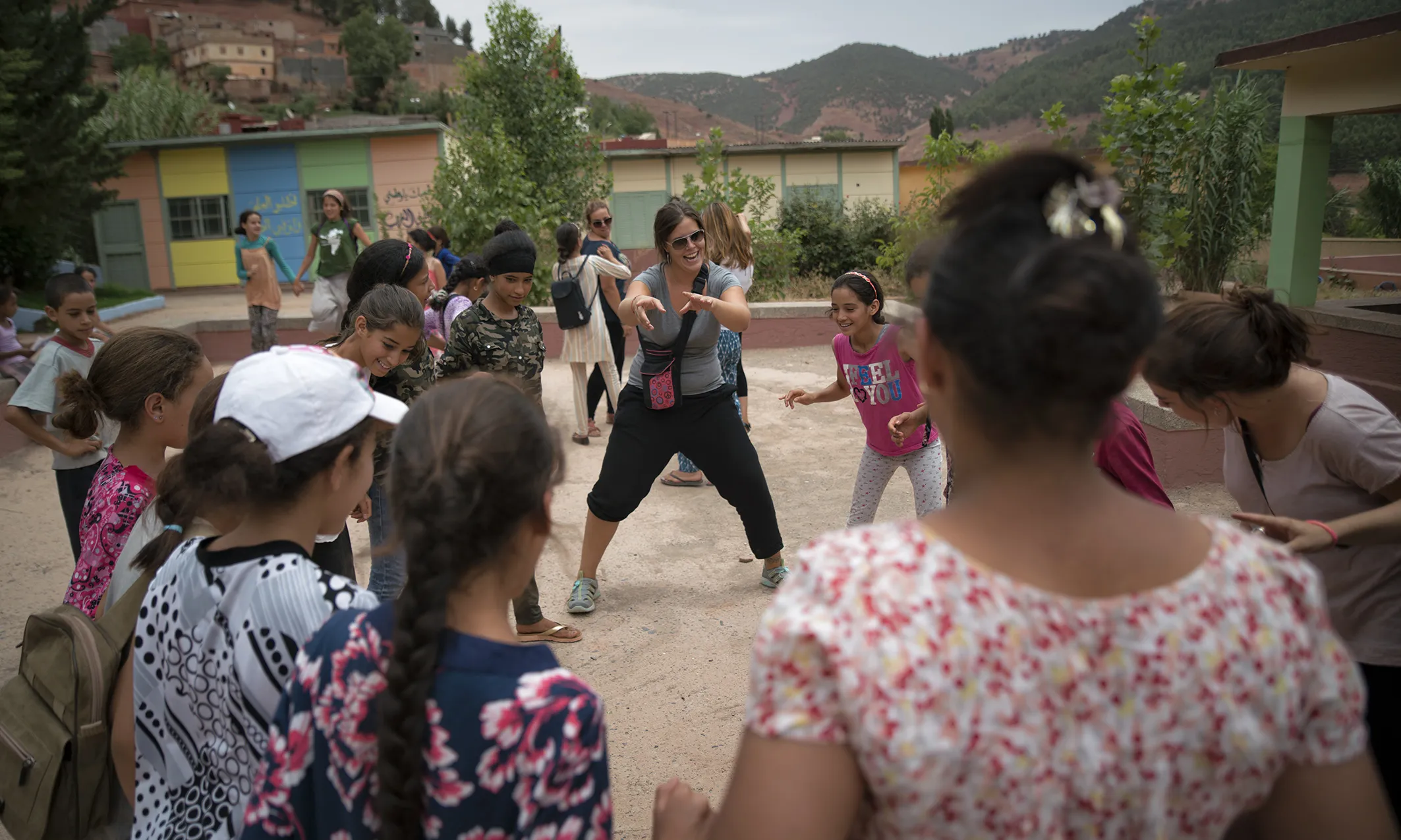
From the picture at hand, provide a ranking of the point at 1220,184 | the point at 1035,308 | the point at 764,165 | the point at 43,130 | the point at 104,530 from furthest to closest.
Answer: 1. the point at 764,165
2. the point at 43,130
3. the point at 1220,184
4. the point at 104,530
5. the point at 1035,308

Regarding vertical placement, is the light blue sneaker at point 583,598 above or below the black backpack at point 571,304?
below

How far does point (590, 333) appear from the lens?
7.53m

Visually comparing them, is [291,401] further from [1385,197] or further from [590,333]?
[1385,197]

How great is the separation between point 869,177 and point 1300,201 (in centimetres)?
2371

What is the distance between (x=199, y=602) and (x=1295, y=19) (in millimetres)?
52718

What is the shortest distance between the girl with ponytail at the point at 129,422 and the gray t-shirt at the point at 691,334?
2.02 metres

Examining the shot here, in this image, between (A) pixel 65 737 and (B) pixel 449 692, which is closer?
(B) pixel 449 692

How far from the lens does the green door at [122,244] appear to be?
25.5 m

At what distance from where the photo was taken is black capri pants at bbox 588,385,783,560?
4316mm

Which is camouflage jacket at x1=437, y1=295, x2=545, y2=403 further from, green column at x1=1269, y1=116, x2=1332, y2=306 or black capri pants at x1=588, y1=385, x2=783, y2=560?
green column at x1=1269, y1=116, x2=1332, y2=306

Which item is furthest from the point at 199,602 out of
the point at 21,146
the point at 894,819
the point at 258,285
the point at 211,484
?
the point at 21,146

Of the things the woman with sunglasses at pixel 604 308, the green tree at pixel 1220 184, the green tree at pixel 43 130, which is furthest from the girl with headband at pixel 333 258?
the green tree at pixel 1220 184

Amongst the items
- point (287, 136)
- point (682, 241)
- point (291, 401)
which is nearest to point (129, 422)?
point (291, 401)

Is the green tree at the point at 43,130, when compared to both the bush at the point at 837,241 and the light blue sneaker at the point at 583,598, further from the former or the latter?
the light blue sneaker at the point at 583,598
